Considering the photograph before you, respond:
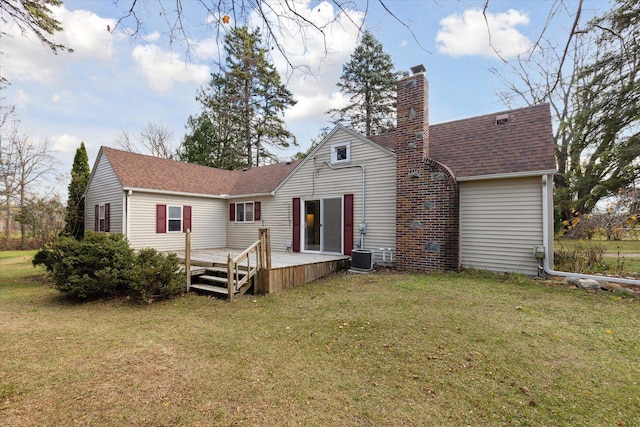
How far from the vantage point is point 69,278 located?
5809 mm

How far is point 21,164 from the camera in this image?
1942cm

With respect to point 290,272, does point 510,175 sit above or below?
above

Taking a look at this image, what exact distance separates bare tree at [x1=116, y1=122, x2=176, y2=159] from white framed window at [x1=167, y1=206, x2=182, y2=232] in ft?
47.4

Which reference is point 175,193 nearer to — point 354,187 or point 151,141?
point 354,187

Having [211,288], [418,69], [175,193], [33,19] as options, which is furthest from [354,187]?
[33,19]

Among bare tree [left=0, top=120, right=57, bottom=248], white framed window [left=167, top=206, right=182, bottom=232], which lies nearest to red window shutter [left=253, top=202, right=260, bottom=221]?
white framed window [left=167, top=206, right=182, bottom=232]

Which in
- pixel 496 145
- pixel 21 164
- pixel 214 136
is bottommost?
pixel 496 145

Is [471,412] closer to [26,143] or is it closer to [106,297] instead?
[106,297]

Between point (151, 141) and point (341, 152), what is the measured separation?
20563 mm

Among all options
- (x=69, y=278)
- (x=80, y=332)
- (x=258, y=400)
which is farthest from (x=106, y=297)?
(x=258, y=400)

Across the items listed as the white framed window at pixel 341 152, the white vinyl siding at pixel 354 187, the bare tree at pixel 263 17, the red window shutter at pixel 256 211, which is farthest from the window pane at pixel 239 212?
the bare tree at pixel 263 17

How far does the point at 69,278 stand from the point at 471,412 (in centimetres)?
702

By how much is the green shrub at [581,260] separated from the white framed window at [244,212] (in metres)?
10.9

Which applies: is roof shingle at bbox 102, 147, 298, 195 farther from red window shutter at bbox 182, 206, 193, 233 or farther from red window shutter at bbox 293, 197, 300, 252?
red window shutter at bbox 293, 197, 300, 252
